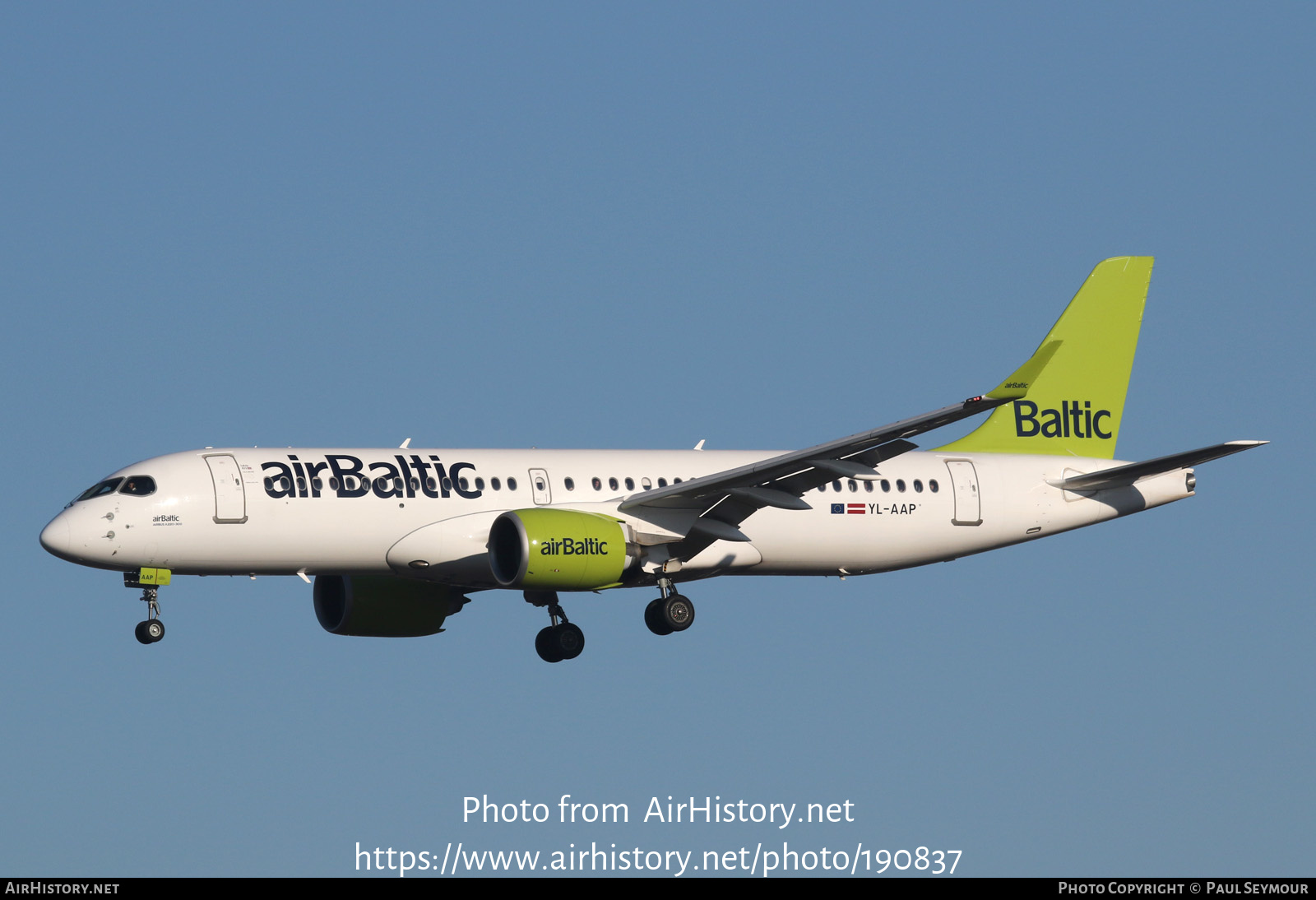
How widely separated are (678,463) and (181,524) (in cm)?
1260

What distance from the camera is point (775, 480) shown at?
147 ft

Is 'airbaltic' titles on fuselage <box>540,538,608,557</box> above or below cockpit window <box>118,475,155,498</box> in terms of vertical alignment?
below

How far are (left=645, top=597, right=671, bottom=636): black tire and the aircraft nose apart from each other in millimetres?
13753

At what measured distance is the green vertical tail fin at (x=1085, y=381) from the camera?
5331 centimetres

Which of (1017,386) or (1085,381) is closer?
(1017,386)

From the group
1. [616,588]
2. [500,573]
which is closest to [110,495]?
[500,573]

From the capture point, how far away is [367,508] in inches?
1718

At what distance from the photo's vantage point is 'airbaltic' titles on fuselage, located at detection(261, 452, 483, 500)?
43.3 metres

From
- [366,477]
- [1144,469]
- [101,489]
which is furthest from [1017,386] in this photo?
[101,489]

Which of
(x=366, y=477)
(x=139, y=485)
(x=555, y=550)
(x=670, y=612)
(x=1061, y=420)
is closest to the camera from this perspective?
(x=139, y=485)

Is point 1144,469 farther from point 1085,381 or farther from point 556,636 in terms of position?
point 556,636

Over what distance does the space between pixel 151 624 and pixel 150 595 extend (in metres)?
0.67

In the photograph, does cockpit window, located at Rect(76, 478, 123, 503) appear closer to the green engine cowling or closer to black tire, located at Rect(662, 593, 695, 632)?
the green engine cowling

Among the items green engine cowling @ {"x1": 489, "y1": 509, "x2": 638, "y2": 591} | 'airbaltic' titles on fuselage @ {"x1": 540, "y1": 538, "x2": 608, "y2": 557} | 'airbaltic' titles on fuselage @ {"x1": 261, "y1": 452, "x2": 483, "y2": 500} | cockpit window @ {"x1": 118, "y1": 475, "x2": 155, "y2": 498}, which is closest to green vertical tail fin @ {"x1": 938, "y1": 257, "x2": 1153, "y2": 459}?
green engine cowling @ {"x1": 489, "y1": 509, "x2": 638, "y2": 591}
